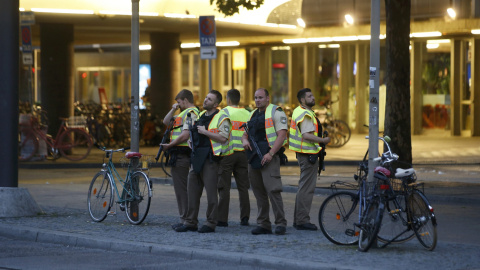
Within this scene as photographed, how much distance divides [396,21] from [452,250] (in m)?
7.39

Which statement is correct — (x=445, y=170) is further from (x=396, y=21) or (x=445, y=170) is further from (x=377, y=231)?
(x=377, y=231)

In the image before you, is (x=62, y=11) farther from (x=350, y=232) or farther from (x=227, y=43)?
(x=350, y=232)

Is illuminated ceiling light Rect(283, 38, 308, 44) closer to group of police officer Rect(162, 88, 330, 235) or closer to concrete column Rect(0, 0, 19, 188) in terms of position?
concrete column Rect(0, 0, 19, 188)

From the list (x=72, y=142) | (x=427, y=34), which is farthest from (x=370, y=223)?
(x=427, y=34)

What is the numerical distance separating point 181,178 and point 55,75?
1448 cm

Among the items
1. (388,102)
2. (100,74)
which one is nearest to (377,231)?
(388,102)

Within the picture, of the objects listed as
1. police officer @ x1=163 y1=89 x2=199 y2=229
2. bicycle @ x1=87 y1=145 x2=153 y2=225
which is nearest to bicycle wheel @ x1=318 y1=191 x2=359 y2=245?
police officer @ x1=163 y1=89 x2=199 y2=229

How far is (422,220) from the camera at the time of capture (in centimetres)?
965

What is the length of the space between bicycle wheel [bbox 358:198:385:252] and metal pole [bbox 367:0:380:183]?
319 mm

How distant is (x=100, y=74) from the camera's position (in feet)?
169

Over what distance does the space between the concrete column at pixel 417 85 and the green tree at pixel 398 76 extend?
54.9ft

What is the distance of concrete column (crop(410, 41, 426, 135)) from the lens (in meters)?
32.9

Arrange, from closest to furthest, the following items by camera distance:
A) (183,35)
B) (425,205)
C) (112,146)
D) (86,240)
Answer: (425,205), (86,240), (112,146), (183,35)

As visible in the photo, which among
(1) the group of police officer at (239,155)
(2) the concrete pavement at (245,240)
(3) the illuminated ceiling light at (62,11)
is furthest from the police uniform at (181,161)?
(3) the illuminated ceiling light at (62,11)
